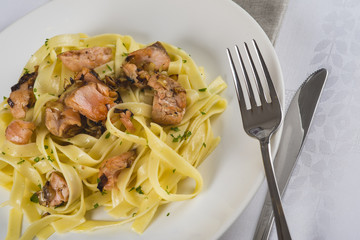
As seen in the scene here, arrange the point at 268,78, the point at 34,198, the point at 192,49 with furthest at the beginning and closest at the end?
1. the point at 192,49
2. the point at 34,198
3. the point at 268,78

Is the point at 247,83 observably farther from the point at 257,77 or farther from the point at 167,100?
the point at 167,100

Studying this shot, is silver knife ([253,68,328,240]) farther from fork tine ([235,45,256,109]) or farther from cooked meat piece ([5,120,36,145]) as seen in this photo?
cooked meat piece ([5,120,36,145])

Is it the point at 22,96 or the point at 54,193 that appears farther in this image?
the point at 22,96

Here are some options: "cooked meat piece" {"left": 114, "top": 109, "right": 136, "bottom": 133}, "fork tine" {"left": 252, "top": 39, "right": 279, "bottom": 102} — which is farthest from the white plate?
"cooked meat piece" {"left": 114, "top": 109, "right": 136, "bottom": 133}

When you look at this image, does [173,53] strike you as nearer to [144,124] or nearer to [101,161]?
[144,124]

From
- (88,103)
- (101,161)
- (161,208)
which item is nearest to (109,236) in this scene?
(161,208)

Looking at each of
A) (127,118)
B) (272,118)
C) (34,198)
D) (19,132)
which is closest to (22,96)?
(19,132)

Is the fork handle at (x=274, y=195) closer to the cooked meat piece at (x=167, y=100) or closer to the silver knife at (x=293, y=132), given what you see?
the silver knife at (x=293, y=132)

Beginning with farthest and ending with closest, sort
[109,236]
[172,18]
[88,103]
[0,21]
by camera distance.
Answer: [0,21] → [172,18] → [88,103] → [109,236]
